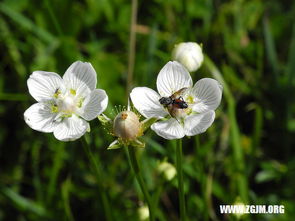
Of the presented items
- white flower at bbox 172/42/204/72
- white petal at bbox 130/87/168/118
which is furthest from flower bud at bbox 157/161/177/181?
white flower at bbox 172/42/204/72

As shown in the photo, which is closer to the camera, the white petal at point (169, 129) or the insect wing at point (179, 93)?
the white petal at point (169, 129)

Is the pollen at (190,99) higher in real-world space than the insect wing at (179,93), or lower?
higher

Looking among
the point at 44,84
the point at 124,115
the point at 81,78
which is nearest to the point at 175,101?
the point at 124,115

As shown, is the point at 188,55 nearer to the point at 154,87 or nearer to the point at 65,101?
the point at 65,101

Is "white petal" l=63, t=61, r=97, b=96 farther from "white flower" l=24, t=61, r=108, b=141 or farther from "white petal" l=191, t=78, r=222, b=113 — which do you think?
"white petal" l=191, t=78, r=222, b=113

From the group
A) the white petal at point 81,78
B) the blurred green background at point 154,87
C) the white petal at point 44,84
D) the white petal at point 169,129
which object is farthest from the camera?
the blurred green background at point 154,87

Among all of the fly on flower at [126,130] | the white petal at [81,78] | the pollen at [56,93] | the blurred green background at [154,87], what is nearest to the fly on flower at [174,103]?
the fly on flower at [126,130]

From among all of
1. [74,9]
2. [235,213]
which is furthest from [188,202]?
[74,9]

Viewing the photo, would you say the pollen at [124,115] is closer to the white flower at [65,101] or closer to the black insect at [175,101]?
the white flower at [65,101]
